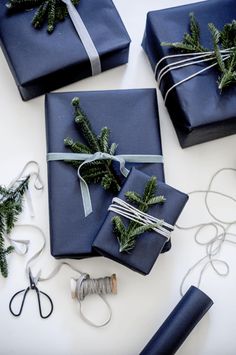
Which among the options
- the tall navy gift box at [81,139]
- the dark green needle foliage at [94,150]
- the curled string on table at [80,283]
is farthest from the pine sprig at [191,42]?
the curled string on table at [80,283]

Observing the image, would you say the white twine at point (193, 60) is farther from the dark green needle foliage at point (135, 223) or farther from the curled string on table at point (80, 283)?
the curled string on table at point (80, 283)

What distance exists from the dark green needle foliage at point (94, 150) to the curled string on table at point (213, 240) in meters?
0.21

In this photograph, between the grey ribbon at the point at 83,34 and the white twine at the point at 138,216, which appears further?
the grey ribbon at the point at 83,34

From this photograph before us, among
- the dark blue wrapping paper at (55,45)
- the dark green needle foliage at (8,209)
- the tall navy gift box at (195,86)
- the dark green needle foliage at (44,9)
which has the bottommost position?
the dark green needle foliage at (8,209)

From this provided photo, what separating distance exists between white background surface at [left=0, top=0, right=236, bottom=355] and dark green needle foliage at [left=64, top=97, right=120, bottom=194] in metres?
0.13

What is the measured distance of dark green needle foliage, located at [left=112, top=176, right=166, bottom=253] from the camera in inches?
33.4

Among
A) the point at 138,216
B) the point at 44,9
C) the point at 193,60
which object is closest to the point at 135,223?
the point at 138,216

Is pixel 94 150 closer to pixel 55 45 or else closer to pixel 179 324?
pixel 55 45

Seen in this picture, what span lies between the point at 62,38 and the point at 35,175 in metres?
0.33

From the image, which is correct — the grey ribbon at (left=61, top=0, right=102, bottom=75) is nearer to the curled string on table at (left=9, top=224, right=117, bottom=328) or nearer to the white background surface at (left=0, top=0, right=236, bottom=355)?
the white background surface at (left=0, top=0, right=236, bottom=355)

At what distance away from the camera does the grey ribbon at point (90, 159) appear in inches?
35.5

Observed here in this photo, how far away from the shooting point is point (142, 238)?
868mm

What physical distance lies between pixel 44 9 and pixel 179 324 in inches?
30.0

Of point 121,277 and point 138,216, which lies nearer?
point 138,216
